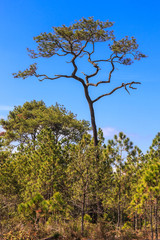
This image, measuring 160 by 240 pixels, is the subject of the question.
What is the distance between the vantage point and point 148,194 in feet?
35.7

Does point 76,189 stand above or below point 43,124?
below

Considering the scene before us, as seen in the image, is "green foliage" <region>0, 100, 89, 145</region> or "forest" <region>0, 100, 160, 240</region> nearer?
"forest" <region>0, 100, 160, 240</region>

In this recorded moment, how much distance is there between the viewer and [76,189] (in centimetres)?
1148

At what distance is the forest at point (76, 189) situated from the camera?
1056cm

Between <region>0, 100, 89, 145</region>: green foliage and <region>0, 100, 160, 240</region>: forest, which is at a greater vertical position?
<region>0, 100, 89, 145</region>: green foliage

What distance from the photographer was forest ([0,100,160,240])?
34.7ft

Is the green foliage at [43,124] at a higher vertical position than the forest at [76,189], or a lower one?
higher

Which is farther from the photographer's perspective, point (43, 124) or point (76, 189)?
point (43, 124)

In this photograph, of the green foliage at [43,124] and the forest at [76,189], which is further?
the green foliage at [43,124]

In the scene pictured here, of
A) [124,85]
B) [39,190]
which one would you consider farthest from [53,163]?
[124,85]

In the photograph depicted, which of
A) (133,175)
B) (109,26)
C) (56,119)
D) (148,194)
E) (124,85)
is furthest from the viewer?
(56,119)

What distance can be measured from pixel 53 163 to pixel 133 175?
4.26 m

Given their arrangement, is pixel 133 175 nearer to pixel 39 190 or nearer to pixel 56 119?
pixel 39 190

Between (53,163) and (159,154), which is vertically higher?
(159,154)
